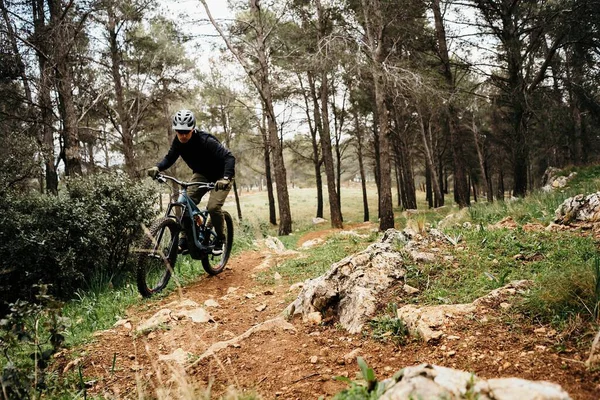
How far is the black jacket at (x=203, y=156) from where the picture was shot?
479 cm

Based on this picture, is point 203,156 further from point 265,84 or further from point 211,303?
point 265,84

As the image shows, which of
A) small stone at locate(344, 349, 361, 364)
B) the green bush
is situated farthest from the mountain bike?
small stone at locate(344, 349, 361, 364)

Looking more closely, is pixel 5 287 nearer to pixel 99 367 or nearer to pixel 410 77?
pixel 99 367

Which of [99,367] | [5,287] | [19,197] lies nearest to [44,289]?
[99,367]

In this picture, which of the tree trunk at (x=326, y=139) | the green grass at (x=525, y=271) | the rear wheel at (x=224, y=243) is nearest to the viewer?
the green grass at (x=525, y=271)

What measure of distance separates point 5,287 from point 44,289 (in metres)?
3.95

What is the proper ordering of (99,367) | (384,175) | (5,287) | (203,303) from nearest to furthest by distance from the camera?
(99,367)
(203,303)
(5,287)
(384,175)

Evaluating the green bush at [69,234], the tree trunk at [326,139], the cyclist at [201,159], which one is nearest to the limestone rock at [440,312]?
the cyclist at [201,159]

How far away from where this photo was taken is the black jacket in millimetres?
4792

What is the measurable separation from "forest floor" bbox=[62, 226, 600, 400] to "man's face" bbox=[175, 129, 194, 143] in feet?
8.08

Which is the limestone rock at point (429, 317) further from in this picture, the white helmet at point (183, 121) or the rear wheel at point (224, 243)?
the white helmet at point (183, 121)

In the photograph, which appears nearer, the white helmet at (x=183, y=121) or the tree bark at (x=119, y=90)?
the white helmet at (x=183, y=121)

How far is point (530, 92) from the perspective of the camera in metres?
11.7

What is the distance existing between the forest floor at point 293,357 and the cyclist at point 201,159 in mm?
1786
